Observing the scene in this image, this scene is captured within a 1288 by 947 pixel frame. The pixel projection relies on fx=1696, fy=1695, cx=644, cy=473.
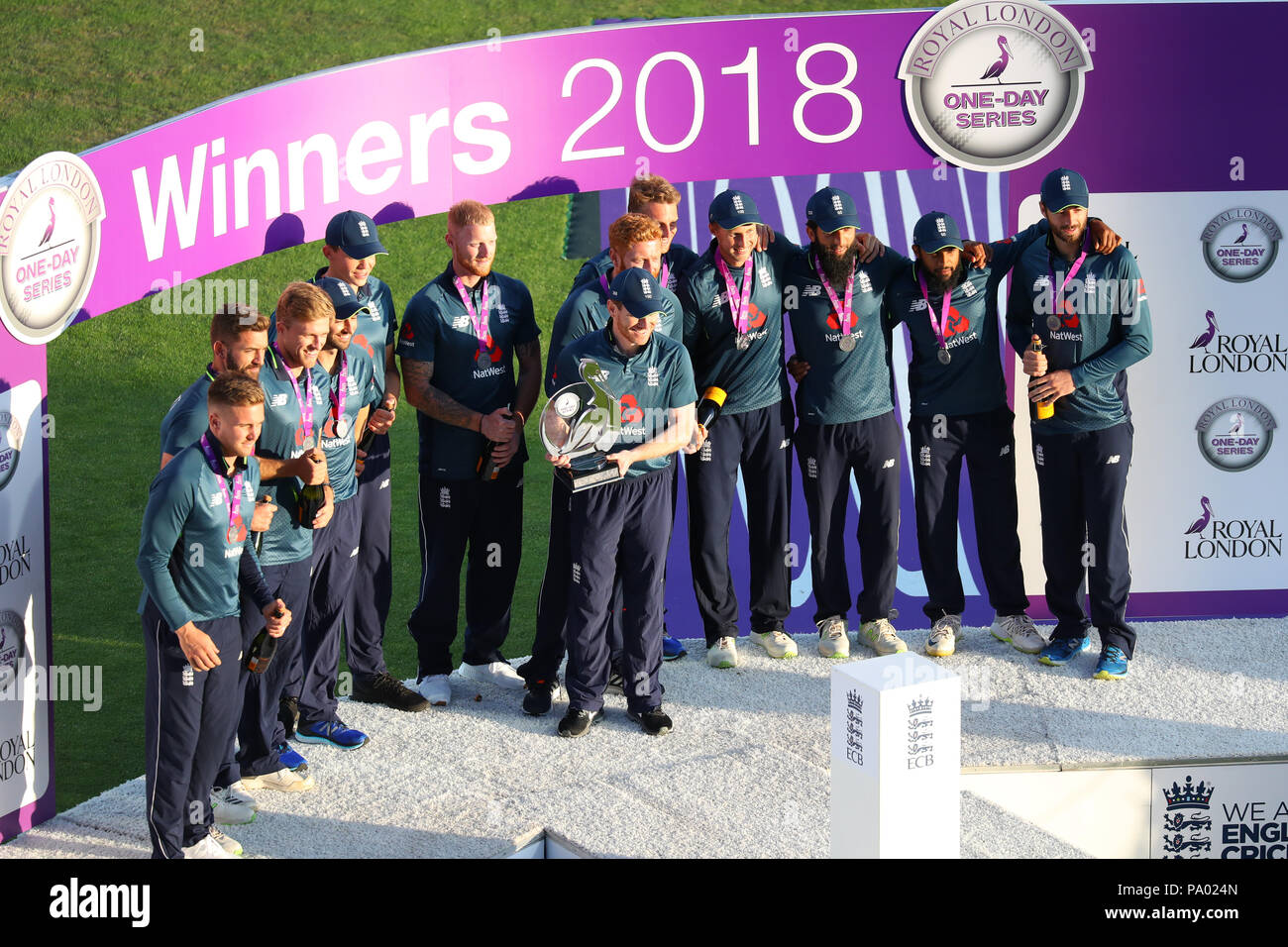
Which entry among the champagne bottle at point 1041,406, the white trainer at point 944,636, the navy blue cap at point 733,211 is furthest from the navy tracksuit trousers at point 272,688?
the champagne bottle at point 1041,406

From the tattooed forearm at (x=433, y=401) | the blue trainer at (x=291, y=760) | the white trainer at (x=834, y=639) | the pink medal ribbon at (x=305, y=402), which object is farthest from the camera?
the white trainer at (x=834, y=639)

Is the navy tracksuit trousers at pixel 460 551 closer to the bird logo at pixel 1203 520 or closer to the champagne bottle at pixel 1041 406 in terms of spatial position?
the champagne bottle at pixel 1041 406

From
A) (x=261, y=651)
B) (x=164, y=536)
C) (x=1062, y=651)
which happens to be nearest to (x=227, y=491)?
(x=164, y=536)

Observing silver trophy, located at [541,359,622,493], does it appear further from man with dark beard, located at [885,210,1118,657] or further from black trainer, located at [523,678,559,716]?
man with dark beard, located at [885,210,1118,657]

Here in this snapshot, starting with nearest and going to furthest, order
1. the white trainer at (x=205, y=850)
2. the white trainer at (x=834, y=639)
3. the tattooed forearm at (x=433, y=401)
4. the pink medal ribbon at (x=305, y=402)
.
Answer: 1. the white trainer at (x=205, y=850)
2. the pink medal ribbon at (x=305, y=402)
3. the tattooed forearm at (x=433, y=401)
4. the white trainer at (x=834, y=639)

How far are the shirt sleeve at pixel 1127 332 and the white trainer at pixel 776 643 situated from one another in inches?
68.5

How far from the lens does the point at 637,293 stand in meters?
6.44

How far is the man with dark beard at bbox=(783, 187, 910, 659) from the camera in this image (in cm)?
728

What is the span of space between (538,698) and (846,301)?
2144mm

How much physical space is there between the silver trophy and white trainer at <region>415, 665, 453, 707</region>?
121cm

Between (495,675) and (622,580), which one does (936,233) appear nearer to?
(622,580)

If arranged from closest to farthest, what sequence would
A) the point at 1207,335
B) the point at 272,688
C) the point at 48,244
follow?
the point at 48,244 → the point at 272,688 → the point at 1207,335

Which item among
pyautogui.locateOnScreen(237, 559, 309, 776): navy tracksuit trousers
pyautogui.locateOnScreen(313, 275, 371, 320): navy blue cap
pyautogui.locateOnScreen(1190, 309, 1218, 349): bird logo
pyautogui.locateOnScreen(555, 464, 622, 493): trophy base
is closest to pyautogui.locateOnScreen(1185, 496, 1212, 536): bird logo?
pyautogui.locateOnScreen(1190, 309, 1218, 349): bird logo

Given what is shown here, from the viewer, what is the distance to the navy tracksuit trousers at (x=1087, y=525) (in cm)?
740
